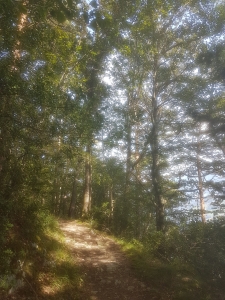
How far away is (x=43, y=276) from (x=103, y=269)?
2.84 metres

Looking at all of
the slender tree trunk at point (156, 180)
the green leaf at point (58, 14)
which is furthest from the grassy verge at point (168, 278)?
the green leaf at point (58, 14)

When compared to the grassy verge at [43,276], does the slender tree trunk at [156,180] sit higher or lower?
higher

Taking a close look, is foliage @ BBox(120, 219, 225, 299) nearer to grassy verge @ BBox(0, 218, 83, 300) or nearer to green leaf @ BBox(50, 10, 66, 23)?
grassy verge @ BBox(0, 218, 83, 300)

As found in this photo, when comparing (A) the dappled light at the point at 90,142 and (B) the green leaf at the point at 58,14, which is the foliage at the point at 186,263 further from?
(B) the green leaf at the point at 58,14

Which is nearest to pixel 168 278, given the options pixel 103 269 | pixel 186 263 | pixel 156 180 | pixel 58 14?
pixel 186 263

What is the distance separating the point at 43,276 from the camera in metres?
6.90

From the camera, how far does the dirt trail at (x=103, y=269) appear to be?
749cm

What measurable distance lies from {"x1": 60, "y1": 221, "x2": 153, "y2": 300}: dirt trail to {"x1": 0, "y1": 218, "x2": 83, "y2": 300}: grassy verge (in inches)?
22.4

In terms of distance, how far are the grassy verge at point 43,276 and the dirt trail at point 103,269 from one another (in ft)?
1.87

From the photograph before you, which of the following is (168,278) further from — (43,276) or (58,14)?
(58,14)

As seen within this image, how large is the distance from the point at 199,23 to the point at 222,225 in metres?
9.50

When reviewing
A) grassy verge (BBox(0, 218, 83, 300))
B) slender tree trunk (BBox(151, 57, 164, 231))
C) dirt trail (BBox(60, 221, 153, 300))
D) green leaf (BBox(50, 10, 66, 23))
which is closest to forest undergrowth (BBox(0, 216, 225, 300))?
grassy verge (BBox(0, 218, 83, 300))

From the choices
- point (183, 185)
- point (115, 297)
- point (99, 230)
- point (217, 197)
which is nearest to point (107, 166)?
point (99, 230)

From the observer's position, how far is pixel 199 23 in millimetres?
11984
